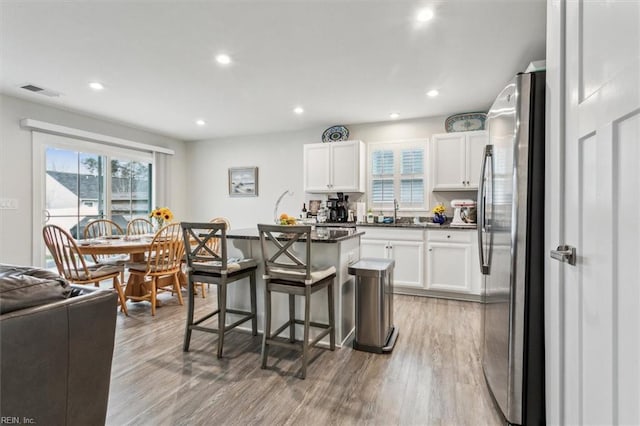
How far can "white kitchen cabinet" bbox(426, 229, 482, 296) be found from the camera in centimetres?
380

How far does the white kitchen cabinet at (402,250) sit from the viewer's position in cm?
404

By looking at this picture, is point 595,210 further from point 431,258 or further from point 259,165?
point 259,165

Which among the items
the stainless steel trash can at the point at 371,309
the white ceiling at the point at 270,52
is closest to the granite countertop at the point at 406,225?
the white ceiling at the point at 270,52

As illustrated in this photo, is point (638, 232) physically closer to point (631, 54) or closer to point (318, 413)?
point (631, 54)

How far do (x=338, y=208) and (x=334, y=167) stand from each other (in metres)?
0.66

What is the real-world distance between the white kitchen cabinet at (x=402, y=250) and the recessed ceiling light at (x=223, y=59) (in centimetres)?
258

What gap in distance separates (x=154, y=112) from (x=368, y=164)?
3.17 meters

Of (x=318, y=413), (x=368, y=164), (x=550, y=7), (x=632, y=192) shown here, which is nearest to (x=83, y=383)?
(x=318, y=413)

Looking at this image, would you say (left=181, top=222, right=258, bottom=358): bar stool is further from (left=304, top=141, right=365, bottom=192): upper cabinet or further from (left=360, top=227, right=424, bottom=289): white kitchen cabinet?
(left=304, top=141, right=365, bottom=192): upper cabinet

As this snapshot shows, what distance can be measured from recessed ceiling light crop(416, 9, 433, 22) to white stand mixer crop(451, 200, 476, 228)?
251cm

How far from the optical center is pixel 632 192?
0.81 meters

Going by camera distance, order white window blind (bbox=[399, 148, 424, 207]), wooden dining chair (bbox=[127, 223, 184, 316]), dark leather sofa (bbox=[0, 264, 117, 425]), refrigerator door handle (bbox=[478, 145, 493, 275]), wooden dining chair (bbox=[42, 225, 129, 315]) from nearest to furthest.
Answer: dark leather sofa (bbox=[0, 264, 117, 425])
refrigerator door handle (bbox=[478, 145, 493, 275])
wooden dining chair (bbox=[42, 225, 129, 315])
wooden dining chair (bbox=[127, 223, 184, 316])
white window blind (bbox=[399, 148, 424, 207])

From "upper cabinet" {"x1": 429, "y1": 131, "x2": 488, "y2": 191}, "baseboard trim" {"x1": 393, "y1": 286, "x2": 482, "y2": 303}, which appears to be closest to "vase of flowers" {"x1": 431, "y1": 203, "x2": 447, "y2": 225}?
"upper cabinet" {"x1": 429, "y1": 131, "x2": 488, "y2": 191}

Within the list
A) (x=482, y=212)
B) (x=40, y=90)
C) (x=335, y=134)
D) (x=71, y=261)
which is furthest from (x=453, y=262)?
(x=40, y=90)
